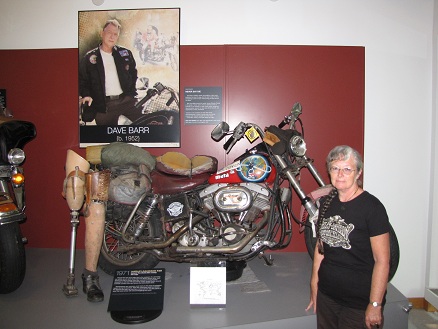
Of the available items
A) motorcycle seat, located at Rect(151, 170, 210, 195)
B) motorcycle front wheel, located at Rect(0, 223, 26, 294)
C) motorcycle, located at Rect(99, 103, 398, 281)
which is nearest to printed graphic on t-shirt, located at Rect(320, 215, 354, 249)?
motorcycle, located at Rect(99, 103, 398, 281)

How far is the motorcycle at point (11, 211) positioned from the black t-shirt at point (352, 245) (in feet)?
7.24

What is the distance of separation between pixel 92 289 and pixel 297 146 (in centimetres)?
188

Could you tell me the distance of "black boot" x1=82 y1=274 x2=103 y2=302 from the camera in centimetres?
213

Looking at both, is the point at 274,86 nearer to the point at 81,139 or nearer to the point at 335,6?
the point at 335,6

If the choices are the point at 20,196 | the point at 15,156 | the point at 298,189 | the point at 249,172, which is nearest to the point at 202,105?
the point at 249,172

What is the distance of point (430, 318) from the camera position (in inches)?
111

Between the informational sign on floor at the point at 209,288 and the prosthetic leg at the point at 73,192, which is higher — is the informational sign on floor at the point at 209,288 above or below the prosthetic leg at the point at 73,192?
below

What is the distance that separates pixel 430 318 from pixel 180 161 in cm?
283

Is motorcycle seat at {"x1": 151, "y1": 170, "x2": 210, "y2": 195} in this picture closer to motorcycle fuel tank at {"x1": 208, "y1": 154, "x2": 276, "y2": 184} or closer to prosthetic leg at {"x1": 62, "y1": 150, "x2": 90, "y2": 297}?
→ motorcycle fuel tank at {"x1": 208, "y1": 154, "x2": 276, "y2": 184}

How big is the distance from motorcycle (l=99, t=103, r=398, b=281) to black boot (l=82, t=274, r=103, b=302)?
30cm

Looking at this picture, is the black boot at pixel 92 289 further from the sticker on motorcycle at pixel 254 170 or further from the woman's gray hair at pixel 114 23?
the woman's gray hair at pixel 114 23

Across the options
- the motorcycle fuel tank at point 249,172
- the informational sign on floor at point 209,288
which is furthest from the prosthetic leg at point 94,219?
the motorcycle fuel tank at point 249,172

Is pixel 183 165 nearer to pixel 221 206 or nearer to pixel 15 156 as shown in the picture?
pixel 221 206

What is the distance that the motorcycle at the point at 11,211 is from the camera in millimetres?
2178
